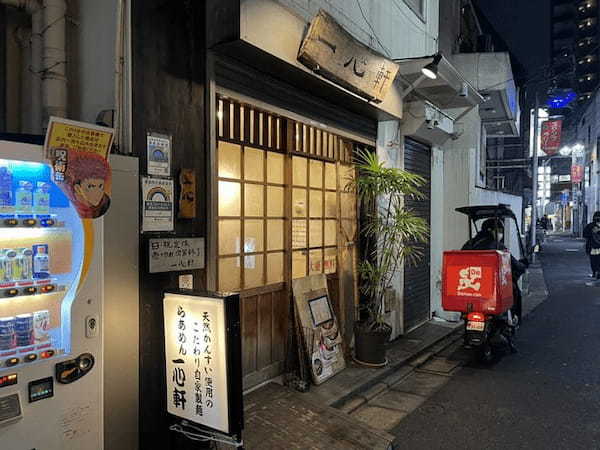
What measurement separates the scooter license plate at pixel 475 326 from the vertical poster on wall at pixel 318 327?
2390 millimetres

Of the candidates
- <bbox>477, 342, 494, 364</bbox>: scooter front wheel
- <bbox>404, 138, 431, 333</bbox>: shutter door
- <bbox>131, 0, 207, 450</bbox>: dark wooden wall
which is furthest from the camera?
<bbox>404, 138, 431, 333</bbox>: shutter door

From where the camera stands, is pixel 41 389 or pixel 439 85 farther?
pixel 439 85

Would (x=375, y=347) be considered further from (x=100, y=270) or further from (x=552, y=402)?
(x=100, y=270)

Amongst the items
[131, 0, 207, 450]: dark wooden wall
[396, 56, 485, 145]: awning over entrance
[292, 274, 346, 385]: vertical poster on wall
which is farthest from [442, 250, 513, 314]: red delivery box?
[131, 0, 207, 450]: dark wooden wall

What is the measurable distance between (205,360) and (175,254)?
3.80ft

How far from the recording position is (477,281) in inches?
310

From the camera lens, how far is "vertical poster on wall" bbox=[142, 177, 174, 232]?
4160mm

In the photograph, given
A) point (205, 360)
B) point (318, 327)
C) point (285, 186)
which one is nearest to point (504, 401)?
point (318, 327)

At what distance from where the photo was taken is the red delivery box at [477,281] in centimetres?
769

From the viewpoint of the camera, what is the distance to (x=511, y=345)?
858 centimetres

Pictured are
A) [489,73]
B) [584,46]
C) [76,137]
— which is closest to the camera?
[76,137]

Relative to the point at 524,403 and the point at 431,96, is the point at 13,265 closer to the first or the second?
the point at 524,403

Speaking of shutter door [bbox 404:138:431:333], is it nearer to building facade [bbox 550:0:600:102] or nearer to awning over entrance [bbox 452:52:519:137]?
awning over entrance [bbox 452:52:519:137]

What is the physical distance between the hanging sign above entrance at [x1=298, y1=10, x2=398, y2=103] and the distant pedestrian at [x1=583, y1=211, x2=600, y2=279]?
1431cm
